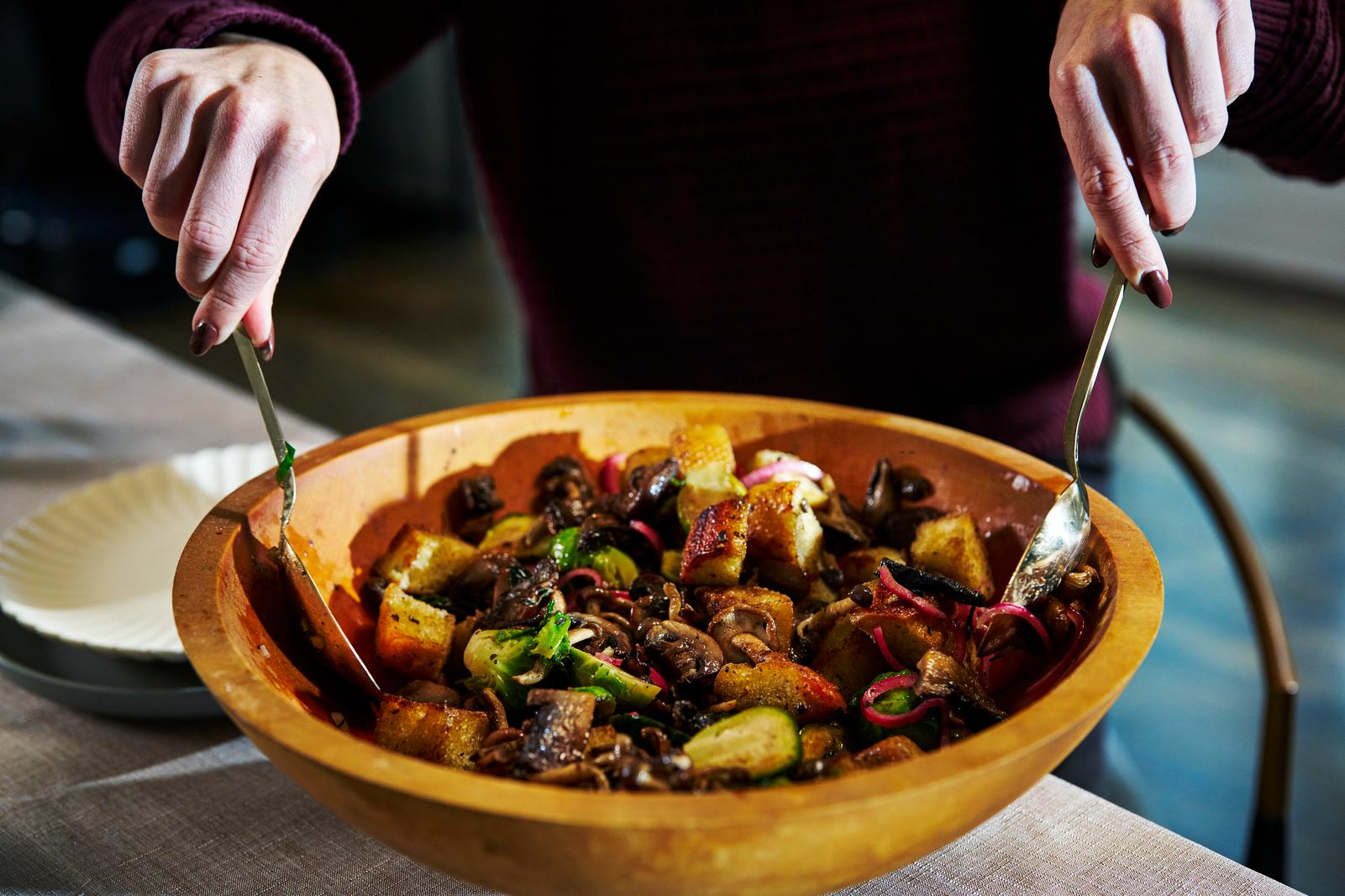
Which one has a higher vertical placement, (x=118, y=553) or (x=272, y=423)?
(x=272, y=423)

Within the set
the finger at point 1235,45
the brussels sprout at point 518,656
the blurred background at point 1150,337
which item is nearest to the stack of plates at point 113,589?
the brussels sprout at point 518,656

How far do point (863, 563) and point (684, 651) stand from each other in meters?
0.20

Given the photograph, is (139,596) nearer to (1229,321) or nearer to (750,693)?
(750,693)

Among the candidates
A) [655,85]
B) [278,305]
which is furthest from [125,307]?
[655,85]

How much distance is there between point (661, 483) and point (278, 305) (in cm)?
482

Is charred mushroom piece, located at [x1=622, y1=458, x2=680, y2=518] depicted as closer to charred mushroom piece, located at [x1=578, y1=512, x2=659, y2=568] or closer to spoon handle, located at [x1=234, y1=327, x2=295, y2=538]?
charred mushroom piece, located at [x1=578, y1=512, x2=659, y2=568]

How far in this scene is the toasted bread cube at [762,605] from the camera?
0.87m

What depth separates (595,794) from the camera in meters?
0.57

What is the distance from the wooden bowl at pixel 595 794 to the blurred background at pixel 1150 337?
153cm

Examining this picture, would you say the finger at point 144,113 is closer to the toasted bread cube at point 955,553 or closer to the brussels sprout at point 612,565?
the brussels sprout at point 612,565

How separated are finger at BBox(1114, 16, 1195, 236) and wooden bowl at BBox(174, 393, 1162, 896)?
23 cm

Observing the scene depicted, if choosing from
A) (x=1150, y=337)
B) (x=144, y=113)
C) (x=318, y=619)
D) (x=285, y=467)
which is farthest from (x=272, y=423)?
(x=1150, y=337)

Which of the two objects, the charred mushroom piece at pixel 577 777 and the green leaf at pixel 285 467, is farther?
the green leaf at pixel 285 467

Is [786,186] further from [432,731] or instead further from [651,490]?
[432,731]
